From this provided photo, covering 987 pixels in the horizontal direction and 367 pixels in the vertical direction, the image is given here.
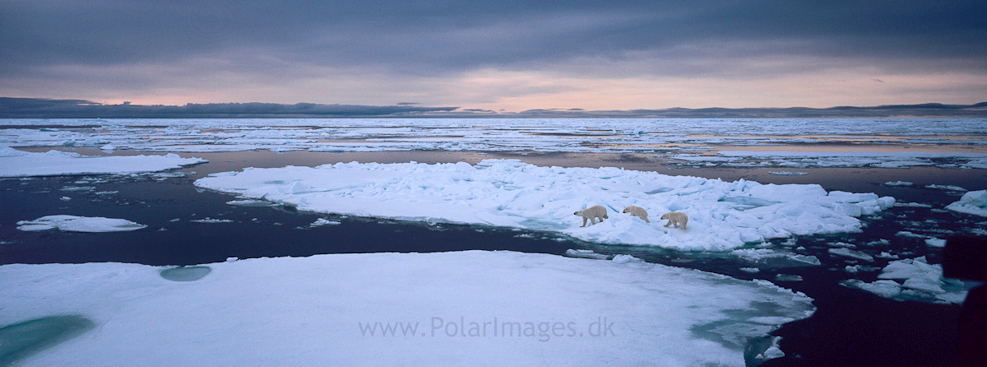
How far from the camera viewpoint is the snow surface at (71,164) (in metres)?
16.3

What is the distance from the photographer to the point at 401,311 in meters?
4.41

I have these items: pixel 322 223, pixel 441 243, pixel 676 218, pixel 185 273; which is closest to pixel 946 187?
pixel 676 218

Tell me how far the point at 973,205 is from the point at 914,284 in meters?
6.60

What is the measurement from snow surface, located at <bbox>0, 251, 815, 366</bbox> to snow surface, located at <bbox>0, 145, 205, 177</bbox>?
13539 millimetres

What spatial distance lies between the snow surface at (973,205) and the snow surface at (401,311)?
7.42 meters

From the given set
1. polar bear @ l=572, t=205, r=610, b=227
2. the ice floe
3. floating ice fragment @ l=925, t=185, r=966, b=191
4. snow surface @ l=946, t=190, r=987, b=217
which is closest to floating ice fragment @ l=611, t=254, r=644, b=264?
polar bear @ l=572, t=205, r=610, b=227

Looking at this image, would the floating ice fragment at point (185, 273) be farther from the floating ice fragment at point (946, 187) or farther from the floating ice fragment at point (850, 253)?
the floating ice fragment at point (946, 187)

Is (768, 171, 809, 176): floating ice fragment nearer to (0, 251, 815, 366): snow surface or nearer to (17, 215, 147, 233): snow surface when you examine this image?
(0, 251, 815, 366): snow surface

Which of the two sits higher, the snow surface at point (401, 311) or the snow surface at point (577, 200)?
the snow surface at point (577, 200)

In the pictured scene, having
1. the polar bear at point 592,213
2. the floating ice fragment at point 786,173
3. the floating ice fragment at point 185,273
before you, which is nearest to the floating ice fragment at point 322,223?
the floating ice fragment at point 185,273

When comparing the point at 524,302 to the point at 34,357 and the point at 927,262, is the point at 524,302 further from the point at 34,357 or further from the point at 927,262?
the point at 927,262

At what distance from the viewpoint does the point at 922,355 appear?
4.06 meters

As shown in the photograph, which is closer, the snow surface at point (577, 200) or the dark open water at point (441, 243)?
the dark open water at point (441, 243)

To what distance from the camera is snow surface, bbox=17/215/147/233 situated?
27.5ft
